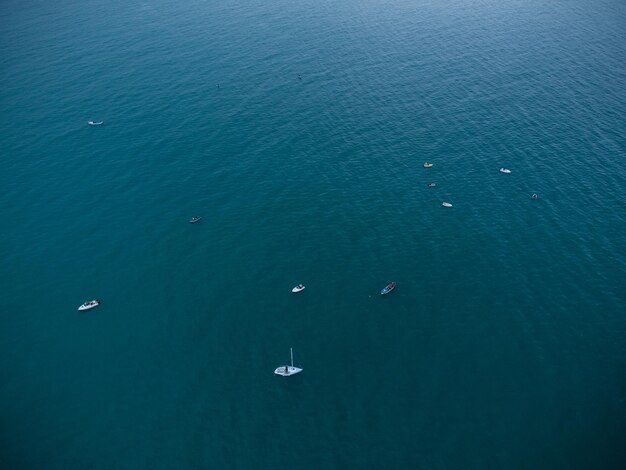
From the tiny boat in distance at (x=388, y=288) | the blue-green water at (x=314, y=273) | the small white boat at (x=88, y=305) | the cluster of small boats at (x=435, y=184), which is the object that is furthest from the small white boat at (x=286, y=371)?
the cluster of small boats at (x=435, y=184)

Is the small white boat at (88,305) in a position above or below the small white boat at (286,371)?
above

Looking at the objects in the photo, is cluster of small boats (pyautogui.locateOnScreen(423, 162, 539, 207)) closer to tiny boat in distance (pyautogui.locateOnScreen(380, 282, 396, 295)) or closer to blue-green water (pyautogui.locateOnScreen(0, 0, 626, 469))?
blue-green water (pyautogui.locateOnScreen(0, 0, 626, 469))

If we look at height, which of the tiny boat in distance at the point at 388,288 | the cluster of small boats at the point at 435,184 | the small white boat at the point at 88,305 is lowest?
the tiny boat in distance at the point at 388,288

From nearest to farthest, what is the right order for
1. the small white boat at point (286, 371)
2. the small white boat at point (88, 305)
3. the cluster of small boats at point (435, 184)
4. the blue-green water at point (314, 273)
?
1. the blue-green water at point (314, 273)
2. the small white boat at point (286, 371)
3. the small white boat at point (88, 305)
4. the cluster of small boats at point (435, 184)

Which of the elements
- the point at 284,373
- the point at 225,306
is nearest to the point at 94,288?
the point at 225,306

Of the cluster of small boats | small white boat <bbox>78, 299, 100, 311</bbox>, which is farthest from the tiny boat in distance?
small white boat <bbox>78, 299, 100, 311</bbox>

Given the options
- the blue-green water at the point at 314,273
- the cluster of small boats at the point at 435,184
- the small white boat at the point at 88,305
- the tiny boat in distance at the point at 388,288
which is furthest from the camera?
the cluster of small boats at the point at 435,184

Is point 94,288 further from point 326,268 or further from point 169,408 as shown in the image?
point 326,268

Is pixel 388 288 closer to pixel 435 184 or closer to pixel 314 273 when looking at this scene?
pixel 314 273

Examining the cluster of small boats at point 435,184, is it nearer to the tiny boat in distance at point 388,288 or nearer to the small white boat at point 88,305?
the tiny boat in distance at point 388,288

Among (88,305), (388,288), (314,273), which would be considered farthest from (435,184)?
(88,305)
